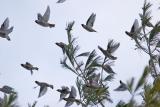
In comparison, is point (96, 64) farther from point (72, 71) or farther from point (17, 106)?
point (17, 106)

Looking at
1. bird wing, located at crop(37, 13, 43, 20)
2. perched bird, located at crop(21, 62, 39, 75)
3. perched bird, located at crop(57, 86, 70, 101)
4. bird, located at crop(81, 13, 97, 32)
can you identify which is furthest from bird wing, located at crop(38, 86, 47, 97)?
bird, located at crop(81, 13, 97, 32)

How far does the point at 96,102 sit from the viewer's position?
6898mm

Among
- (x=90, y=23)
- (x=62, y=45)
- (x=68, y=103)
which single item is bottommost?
(x=68, y=103)

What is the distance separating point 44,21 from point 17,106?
6.21 meters

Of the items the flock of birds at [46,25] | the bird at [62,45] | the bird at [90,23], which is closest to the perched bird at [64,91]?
the flock of birds at [46,25]

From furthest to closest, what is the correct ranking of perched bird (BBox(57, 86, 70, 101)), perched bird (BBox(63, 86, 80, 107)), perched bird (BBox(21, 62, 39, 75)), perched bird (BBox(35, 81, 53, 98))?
perched bird (BBox(21, 62, 39, 75)), perched bird (BBox(35, 81, 53, 98)), perched bird (BBox(57, 86, 70, 101)), perched bird (BBox(63, 86, 80, 107))

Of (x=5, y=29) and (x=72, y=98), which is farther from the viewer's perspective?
(x=5, y=29)

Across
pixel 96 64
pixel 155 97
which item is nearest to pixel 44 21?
pixel 96 64

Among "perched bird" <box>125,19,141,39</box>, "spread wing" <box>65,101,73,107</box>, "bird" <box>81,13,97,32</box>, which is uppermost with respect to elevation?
"bird" <box>81,13,97,32</box>

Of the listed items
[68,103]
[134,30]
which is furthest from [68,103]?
[134,30]

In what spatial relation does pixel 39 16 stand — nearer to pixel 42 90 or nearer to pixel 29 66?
pixel 29 66

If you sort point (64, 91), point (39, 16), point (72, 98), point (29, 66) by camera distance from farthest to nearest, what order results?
1. point (29, 66)
2. point (39, 16)
3. point (64, 91)
4. point (72, 98)

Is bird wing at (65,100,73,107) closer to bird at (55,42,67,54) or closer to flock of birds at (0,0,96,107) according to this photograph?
flock of birds at (0,0,96,107)

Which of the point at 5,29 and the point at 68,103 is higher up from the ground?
the point at 5,29
